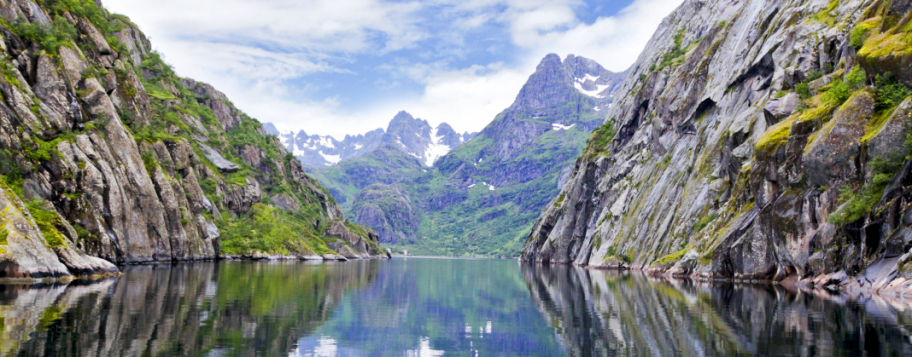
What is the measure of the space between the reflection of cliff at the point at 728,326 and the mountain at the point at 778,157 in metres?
9.51

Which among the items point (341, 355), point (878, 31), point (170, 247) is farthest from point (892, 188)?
point (170, 247)

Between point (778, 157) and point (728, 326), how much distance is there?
3594 cm

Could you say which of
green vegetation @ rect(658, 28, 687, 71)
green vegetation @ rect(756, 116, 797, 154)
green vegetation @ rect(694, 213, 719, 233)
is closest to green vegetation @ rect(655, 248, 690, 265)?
green vegetation @ rect(694, 213, 719, 233)

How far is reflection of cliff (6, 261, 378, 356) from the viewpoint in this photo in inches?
713

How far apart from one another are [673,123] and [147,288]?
94.9 metres

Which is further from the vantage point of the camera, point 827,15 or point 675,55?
point 675,55

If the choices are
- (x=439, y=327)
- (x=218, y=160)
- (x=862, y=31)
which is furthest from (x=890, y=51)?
(x=218, y=160)

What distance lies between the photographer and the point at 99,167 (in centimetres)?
6688

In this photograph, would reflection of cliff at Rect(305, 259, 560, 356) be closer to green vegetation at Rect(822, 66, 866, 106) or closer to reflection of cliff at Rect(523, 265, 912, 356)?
reflection of cliff at Rect(523, 265, 912, 356)

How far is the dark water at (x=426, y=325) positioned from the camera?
19172 mm

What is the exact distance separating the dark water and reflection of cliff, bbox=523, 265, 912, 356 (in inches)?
2.3

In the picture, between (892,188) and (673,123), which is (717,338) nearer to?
(892,188)

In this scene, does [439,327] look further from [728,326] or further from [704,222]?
[704,222]

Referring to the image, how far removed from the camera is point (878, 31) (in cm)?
4719
